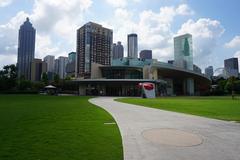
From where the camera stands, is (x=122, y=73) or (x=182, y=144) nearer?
(x=182, y=144)

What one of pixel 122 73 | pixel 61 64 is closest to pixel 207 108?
pixel 122 73

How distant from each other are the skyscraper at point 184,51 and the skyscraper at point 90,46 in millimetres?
43868

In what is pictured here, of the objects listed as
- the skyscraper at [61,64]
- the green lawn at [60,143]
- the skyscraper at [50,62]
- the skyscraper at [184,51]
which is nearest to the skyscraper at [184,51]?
the skyscraper at [184,51]

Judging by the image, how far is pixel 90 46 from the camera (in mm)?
121750

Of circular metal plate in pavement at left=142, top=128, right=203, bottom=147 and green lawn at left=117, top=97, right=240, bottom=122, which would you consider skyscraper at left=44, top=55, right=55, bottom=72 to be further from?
circular metal plate in pavement at left=142, top=128, right=203, bottom=147

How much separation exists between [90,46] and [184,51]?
185 ft

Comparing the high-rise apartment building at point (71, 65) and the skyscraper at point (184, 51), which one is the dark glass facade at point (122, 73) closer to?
the skyscraper at point (184, 51)

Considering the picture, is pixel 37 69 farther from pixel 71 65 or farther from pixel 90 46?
pixel 90 46

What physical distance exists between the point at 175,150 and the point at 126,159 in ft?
5.14

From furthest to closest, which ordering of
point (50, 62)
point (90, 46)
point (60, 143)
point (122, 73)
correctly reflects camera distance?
point (50, 62) < point (90, 46) < point (122, 73) < point (60, 143)

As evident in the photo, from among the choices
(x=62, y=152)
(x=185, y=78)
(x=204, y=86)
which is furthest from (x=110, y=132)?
(x=204, y=86)

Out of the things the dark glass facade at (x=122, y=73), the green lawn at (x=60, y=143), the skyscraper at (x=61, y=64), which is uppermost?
the skyscraper at (x=61, y=64)

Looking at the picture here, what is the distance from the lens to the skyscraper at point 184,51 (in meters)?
125

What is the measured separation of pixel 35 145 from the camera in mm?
5828
